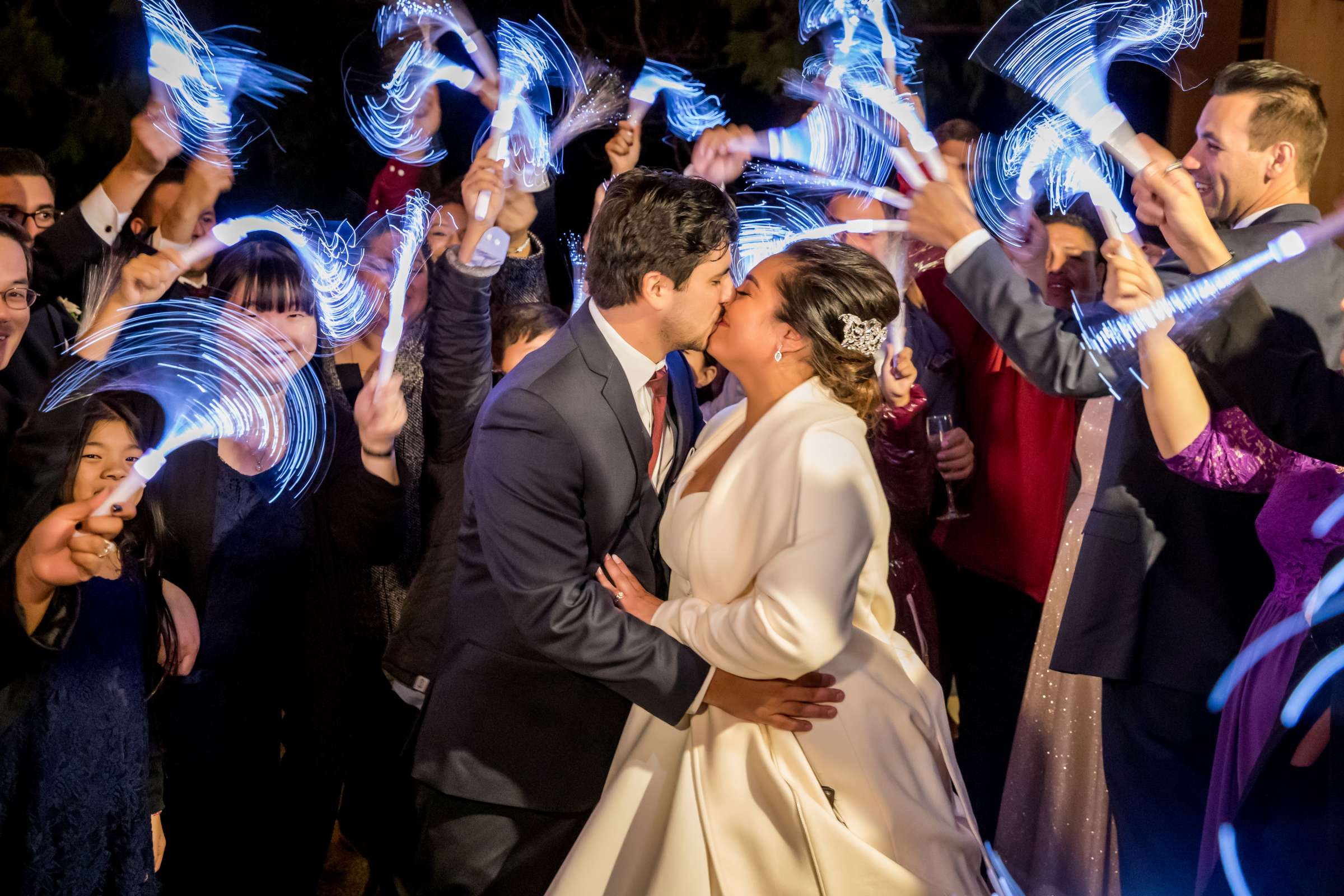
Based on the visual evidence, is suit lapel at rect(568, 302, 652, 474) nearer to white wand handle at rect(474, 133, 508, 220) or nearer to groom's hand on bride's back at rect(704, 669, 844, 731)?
groom's hand on bride's back at rect(704, 669, 844, 731)

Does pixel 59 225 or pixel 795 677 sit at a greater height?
pixel 795 677

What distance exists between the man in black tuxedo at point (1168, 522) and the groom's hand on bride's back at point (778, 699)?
3.69 feet

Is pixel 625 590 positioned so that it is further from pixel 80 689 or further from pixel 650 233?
pixel 80 689

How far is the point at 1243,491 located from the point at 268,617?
284 cm

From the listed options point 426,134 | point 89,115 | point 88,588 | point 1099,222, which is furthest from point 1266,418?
point 89,115

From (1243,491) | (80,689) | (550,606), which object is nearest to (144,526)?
(80,689)

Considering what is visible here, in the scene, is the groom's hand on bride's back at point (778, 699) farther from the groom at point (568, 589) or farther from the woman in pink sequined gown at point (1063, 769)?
the woman in pink sequined gown at point (1063, 769)

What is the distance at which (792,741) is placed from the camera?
2.57 meters

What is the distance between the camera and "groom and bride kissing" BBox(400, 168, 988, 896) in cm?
249

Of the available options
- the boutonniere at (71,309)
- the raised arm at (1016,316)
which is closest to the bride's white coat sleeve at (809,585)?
the raised arm at (1016,316)

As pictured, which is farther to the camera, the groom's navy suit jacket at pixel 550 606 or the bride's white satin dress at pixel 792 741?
the groom's navy suit jacket at pixel 550 606

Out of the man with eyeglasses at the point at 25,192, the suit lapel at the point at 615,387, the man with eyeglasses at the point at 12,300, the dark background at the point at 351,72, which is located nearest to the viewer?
the suit lapel at the point at 615,387

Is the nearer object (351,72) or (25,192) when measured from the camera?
(25,192)

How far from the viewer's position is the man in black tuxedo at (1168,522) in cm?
315
